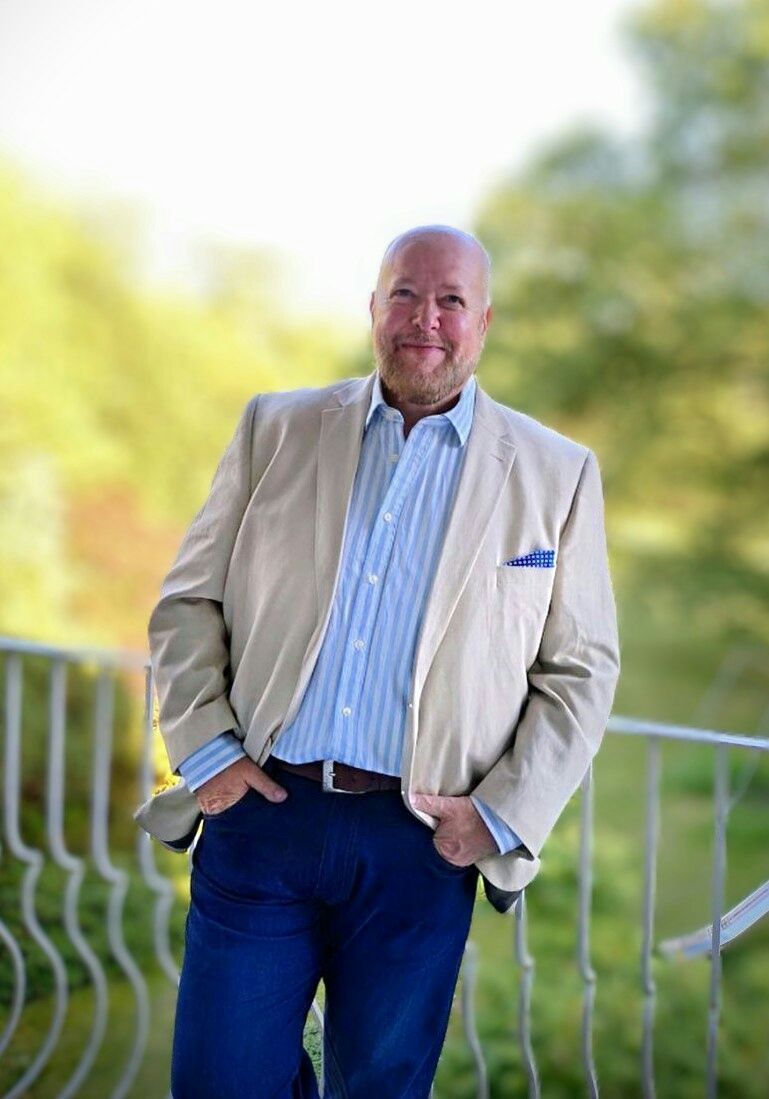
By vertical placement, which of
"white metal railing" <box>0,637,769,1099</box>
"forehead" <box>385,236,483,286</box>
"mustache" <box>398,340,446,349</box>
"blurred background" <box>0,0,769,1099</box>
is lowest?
"white metal railing" <box>0,637,769,1099</box>

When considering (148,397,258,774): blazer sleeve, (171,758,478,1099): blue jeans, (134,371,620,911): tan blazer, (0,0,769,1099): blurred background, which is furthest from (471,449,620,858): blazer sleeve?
(0,0,769,1099): blurred background

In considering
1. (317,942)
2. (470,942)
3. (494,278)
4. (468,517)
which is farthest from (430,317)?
(494,278)

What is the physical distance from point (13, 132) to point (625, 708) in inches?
264

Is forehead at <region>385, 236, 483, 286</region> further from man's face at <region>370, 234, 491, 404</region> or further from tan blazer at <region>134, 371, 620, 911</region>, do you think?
tan blazer at <region>134, 371, 620, 911</region>

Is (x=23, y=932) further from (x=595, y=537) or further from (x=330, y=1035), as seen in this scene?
(x=595, y=537)

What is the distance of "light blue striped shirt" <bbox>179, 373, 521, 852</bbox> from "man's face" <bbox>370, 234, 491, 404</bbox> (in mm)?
52

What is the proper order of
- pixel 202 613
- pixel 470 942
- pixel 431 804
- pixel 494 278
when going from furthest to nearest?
pixel 494 278 → pixel 470 942 → pixel 202 613 → pixel 431 804

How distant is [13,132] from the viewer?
10312 millimetres

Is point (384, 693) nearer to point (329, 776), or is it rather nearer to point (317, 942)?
point (329, 776)

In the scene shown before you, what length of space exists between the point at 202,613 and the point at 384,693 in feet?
0.81

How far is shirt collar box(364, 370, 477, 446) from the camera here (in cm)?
145

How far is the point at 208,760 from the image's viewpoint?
1.40 metres

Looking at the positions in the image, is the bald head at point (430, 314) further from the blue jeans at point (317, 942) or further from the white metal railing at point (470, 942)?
the white metal railing at point (470, 942)

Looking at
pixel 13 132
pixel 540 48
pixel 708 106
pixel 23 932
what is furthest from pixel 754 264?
pixel 23 932
